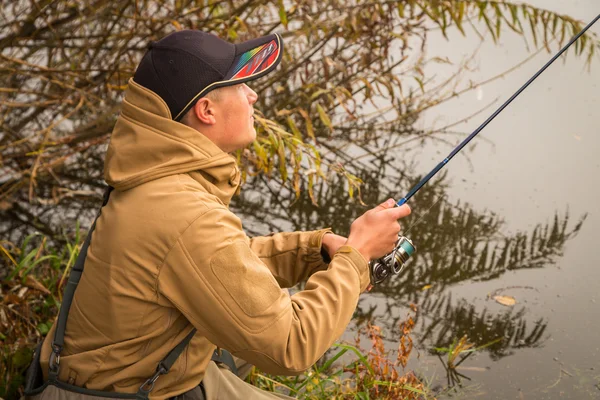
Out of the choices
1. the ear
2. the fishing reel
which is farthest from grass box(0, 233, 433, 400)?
the ear

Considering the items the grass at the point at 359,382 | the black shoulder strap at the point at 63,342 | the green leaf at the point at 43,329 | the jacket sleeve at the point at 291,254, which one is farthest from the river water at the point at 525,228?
the black shoulder strap at the point at 63,342

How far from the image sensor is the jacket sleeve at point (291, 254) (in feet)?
8.09

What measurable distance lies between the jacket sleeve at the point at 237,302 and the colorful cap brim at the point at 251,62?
0.35 meters

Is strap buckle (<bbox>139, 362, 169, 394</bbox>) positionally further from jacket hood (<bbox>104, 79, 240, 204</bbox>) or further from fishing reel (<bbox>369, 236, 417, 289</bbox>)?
fishing reel (<bbox>369, 236, 417, 289</bbox>)

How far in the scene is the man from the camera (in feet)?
6.03

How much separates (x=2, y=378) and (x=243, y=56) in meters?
1.65

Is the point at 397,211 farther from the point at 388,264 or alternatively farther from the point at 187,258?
the point at 187,258

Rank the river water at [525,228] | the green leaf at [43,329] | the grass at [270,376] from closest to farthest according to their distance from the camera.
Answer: the grass at [270,376], the green leaf at [43,329], the river water at [525,228]

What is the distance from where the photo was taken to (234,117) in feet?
6.95

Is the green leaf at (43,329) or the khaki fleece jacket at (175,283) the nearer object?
the khaki fleece jacket at (175,283)

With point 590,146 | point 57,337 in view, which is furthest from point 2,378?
point 590,146

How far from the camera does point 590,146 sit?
5.28m

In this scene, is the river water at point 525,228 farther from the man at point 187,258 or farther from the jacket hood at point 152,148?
the jacket hood at point 152,148

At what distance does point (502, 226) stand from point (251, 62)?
2.89m
